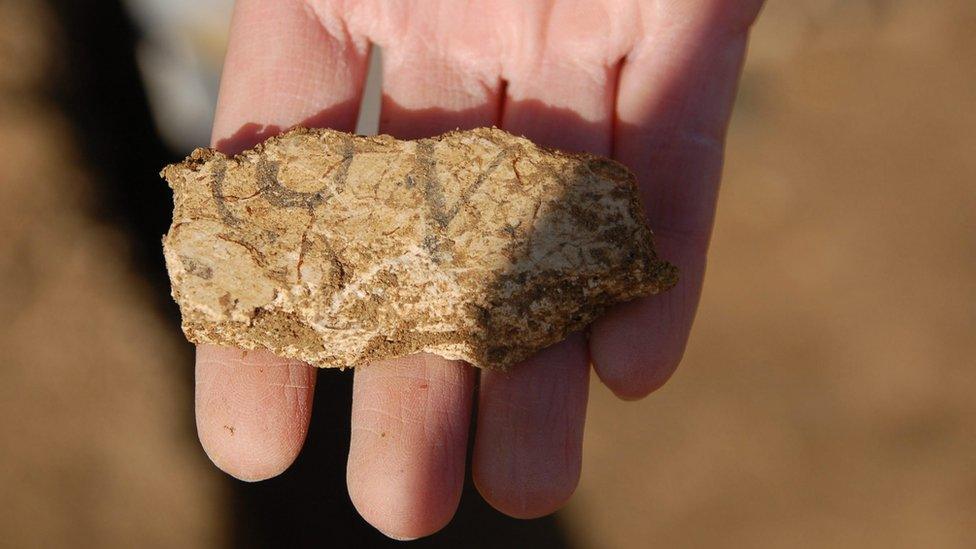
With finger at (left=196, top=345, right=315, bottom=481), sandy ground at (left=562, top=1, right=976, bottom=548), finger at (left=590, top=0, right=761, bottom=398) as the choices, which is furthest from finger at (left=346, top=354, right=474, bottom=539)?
sandy ground at (left=562, top=1, right=976, bottom=548)

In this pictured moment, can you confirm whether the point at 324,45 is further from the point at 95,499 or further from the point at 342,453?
the point at 95,499

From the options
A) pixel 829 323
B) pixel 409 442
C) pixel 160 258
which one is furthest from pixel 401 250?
pixel 829 323

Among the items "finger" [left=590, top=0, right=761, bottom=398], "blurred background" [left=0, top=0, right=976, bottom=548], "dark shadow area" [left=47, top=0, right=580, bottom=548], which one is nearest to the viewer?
"finger" [left=590, top=0, right=761, bottom=398]

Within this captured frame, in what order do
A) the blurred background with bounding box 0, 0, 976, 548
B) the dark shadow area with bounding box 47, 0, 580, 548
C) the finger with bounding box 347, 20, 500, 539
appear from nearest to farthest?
the finger with bounding box 347, 20, 500, 539
the blurred background with bounding box 0, 0, 976, 548
the dark shadow area with bounding box 47, 0, 580, 548

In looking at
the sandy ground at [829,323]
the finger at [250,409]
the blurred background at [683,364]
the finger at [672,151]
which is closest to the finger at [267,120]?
the finger at [250,409]

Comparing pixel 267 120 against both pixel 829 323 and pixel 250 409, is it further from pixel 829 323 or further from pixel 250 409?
pixel 829 323

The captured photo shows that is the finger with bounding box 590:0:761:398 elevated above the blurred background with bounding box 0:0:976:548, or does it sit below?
above

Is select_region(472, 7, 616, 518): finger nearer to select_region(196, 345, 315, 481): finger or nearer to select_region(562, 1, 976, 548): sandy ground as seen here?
select_region(196, 345, 315, 481): finger
